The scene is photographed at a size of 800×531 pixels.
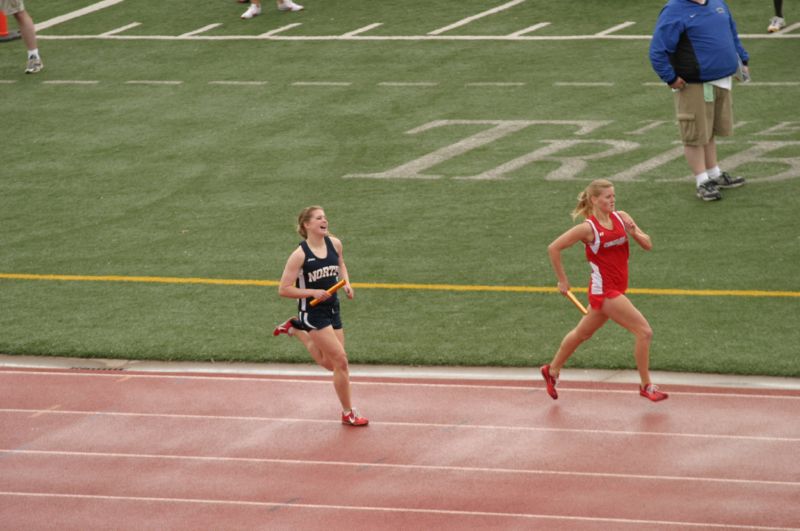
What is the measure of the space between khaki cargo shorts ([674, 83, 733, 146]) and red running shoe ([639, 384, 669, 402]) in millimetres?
5455

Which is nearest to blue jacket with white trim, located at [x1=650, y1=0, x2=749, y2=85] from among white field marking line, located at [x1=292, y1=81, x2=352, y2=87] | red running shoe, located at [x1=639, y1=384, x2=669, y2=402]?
red running shoe, located at [x1=639, y1=384, x2=669, y2=402]

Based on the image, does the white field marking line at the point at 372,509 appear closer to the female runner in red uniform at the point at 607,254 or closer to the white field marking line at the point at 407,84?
the female runner in red uniform at the point at 607,254

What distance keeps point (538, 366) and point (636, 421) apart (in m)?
1.43

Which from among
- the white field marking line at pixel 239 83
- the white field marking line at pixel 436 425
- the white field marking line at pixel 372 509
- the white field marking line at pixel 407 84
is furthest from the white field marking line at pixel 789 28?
the white field marking line at pixel 372 509

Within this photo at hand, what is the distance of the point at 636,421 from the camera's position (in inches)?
409

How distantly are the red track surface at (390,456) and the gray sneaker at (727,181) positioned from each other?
5.32 metres

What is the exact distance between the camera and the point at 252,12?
82.4 ft

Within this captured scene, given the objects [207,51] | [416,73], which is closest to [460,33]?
[416,73]

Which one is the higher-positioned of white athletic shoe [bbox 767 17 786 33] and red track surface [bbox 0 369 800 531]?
red track surface [bbox 0 369 800 531]

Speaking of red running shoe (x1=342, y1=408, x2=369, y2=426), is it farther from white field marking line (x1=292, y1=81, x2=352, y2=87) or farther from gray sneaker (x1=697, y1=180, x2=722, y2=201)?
white field marking line (x1=292, y1=81, x2=352, y2=87)

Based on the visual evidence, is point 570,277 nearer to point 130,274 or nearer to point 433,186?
point 433,186

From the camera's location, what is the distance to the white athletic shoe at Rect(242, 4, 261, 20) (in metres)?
25.1

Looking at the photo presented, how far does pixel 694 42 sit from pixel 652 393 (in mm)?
5810

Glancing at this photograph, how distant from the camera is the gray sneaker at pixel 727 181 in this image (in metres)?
15.8
